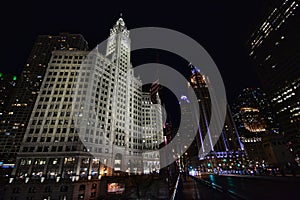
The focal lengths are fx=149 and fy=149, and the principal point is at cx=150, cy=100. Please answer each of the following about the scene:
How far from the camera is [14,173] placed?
136 feet

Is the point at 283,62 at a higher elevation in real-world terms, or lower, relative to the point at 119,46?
lower

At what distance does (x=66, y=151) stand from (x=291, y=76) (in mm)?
109927

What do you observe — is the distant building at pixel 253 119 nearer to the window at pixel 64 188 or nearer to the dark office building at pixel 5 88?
the window at pixel 64 188

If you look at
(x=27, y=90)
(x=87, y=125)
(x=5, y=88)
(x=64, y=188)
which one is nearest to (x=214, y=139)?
(x=87, y=125)

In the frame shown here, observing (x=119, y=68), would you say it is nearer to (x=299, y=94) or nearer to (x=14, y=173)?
(x=14, y=173)

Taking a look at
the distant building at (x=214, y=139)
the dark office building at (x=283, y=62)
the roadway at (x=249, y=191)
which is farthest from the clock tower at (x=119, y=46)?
the distant building at (x=214, y=139)

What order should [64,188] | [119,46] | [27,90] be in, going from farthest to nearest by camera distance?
[27,90]
[119,46]
[64,188]

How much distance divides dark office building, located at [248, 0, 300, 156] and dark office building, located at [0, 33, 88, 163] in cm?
12647

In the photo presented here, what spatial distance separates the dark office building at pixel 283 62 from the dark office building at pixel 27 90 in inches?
4979

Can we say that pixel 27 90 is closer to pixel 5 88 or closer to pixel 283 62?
pixel 5 88

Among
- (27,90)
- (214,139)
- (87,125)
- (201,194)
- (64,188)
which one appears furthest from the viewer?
(214,139)

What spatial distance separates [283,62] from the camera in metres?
83.1

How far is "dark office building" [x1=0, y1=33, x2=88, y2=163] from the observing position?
83.9 m

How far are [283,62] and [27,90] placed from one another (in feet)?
515
